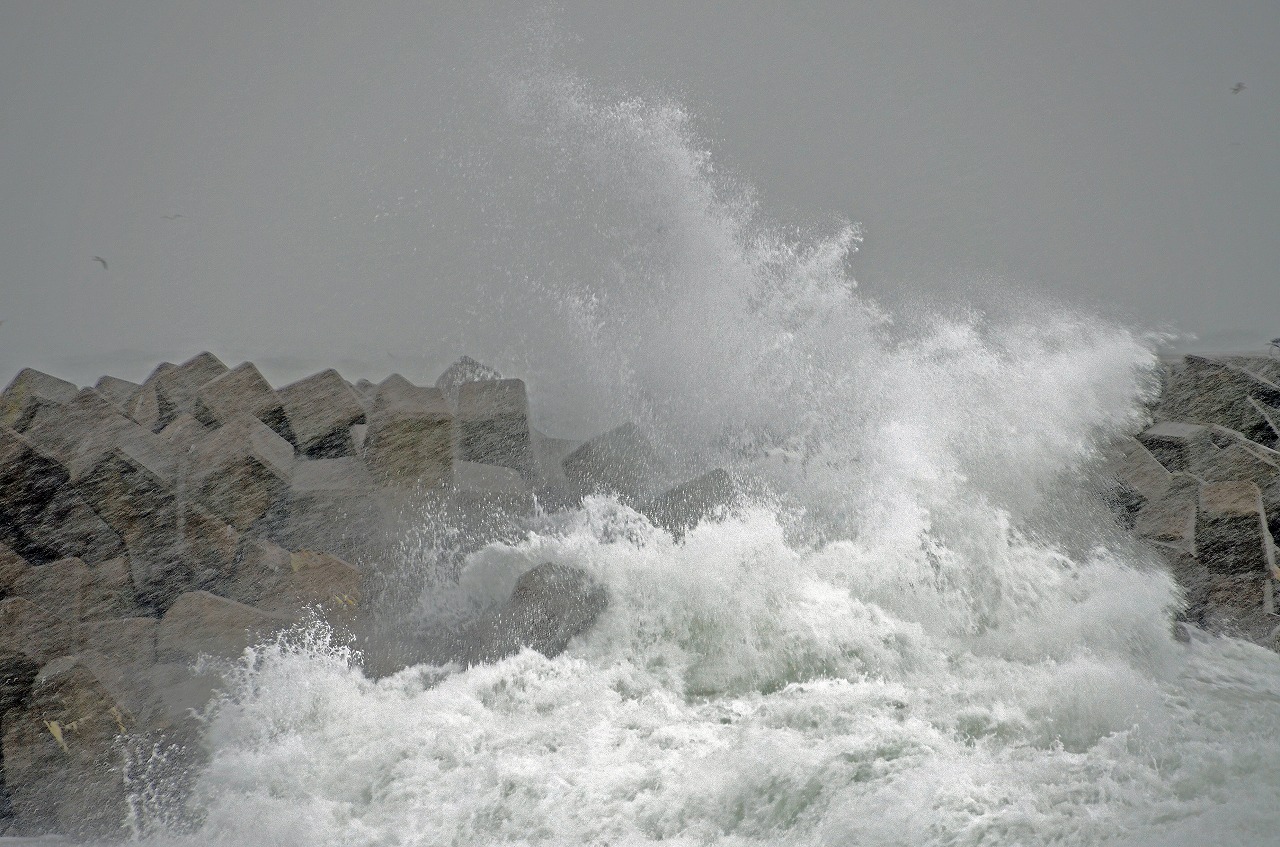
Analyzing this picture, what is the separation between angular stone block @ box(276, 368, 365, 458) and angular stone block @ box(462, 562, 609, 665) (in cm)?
166

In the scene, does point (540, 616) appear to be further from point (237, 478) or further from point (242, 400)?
point (242, 400)

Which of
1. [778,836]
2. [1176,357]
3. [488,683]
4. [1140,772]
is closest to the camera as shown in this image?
[778,836]

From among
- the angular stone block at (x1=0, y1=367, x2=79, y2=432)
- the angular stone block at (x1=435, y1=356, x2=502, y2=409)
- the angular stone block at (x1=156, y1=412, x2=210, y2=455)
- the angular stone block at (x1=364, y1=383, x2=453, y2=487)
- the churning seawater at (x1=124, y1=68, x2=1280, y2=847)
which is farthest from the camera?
the angular stone block at (x1=435, y1=356, x2=502, y2=409)

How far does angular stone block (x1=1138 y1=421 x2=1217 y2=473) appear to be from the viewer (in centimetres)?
531

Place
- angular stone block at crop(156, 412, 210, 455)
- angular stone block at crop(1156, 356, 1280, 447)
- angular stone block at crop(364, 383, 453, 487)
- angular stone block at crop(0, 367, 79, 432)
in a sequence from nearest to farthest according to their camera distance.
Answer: angular stone block at crop(156, 412, 210, 455), angular stone block at crop(364, 383, 453, 487), angular stone block at crop(0, 367, 79, 432), angular stone block at crop(1156, 356, 1280, 447)


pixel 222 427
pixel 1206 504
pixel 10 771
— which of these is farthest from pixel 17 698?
pixel 1206 504

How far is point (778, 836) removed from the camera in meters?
2.62

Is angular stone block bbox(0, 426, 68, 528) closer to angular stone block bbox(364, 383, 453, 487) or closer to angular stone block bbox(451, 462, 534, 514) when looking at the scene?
angular stone block bbox(364, 383, 453, 487)

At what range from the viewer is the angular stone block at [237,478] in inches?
173

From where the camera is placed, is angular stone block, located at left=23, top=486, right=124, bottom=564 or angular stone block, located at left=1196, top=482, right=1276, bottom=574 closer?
angular stone block, located at left=23, top=486, right=124, bottom=564

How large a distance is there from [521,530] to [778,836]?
234 cm

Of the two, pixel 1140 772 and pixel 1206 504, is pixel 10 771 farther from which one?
pixel 1206 504

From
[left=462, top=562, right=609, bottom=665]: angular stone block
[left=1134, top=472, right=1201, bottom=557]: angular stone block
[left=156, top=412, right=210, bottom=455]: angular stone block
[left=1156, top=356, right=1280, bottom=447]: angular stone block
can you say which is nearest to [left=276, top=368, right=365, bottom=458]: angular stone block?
[left=156, top=412, right=210, bottom=455]: angular stone block

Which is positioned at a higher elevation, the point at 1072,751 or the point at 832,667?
the point at 832,667
